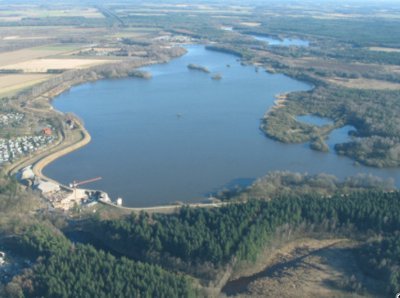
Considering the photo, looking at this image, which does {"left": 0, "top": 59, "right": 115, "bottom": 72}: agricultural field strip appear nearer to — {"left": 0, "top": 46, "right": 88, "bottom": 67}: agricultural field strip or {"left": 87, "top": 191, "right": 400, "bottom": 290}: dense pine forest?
{"left": 0, "top": 46, "right": 88, "bottom": 67}: agricultural field strip

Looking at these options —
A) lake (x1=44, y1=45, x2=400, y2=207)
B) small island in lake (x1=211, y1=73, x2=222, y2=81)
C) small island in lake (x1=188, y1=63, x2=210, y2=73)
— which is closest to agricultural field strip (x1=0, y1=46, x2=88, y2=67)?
lake (x1=44, y1=45, x2=400, y2=207)

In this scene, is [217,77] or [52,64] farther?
[52,64]

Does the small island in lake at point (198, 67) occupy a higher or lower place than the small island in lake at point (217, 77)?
higher

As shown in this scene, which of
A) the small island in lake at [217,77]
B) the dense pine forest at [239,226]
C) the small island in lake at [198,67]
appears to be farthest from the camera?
the small island in lake at [198,67]

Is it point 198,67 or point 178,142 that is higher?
point 198,67

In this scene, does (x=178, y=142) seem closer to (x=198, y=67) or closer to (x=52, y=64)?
(x=198, y=67)

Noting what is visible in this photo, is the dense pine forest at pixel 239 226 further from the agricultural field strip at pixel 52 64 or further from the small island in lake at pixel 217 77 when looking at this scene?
the agricultural field strip at pixel 52 64

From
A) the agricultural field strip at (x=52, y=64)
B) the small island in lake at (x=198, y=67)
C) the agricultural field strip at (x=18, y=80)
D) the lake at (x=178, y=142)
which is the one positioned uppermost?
the small island in lake at (x=198, y=67)

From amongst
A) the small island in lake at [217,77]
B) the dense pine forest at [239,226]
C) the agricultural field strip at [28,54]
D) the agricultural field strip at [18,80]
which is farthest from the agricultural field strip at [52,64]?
the dense pine forest at [239,226]

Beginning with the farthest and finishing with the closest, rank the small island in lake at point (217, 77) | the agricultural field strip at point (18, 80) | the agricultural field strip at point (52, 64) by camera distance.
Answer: the agricultural field strip at point (52, 64)
the small island in lake at point (217, 77)
the agricultural field strip at point (18, 80)

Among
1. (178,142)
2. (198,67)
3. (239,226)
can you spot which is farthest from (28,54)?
(239,226)
